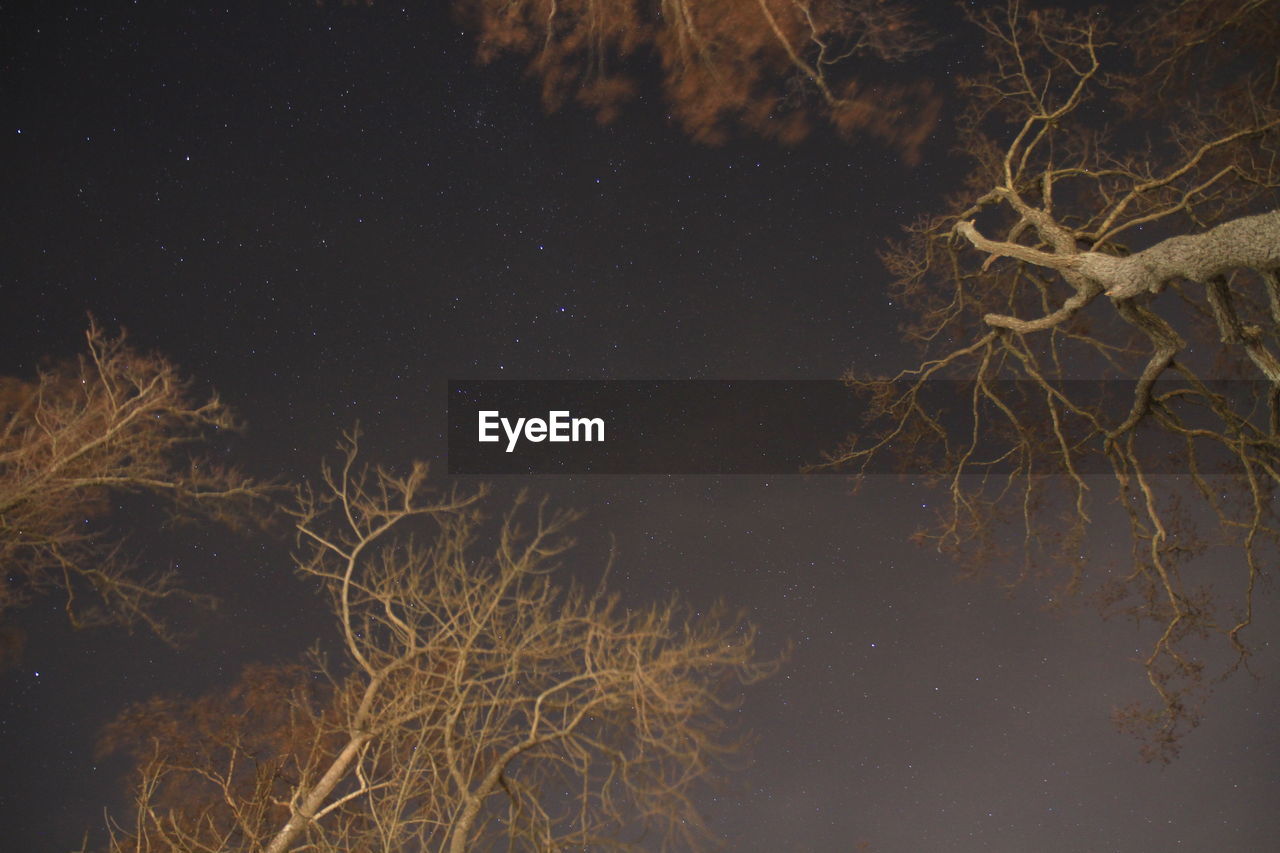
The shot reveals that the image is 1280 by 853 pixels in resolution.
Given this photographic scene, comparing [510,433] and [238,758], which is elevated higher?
[510,433]

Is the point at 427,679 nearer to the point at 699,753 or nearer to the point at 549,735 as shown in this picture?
the point at 549,735

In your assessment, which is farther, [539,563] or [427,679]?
[539,563]

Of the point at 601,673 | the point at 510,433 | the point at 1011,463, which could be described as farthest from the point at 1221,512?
the point at 510,433

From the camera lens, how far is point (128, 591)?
661cm

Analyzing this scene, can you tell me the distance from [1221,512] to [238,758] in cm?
750

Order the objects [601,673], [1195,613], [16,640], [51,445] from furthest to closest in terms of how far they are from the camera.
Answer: [16,640], [51,445], [601,673], [1195,613]

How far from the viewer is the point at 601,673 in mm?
5824

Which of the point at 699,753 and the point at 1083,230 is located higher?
the point at 1083,230

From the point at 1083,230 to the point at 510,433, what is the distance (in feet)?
13.8

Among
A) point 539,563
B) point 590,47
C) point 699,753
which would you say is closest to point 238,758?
point 539,563

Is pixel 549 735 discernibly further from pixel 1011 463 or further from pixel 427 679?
pixel 1011 463

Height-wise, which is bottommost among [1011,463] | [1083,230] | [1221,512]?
[1221,512]

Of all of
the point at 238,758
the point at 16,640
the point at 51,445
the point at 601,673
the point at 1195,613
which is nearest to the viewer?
the point at 1195,613

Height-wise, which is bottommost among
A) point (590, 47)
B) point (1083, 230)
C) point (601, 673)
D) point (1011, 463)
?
point (601, 673)
